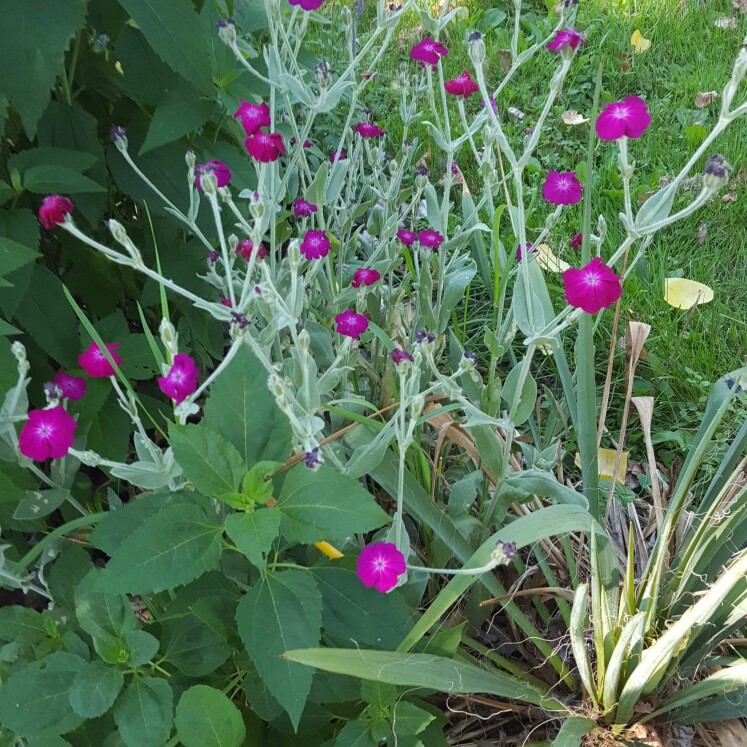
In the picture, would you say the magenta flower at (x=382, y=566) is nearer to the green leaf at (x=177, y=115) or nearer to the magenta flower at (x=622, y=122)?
the magenta flower at (x=622, y=122)

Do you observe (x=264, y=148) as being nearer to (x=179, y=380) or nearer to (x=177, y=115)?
(x=177, y=115)

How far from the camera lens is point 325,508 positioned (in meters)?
0.86

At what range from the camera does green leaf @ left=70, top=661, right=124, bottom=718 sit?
2.82 feet

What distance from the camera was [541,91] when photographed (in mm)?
2629

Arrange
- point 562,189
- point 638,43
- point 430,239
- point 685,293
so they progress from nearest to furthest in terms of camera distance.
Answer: point 562,189
point 430,239
point 685,293
point 638,43

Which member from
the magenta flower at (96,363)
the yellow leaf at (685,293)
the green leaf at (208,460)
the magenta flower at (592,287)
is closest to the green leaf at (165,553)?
the green leaf at (208,460)

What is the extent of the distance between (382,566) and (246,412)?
Answer: 0.27 meters

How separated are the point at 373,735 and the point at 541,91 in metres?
2.36

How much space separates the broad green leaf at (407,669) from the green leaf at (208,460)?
22 cm

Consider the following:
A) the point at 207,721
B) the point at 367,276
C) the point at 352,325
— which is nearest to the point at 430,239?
the point at 367,276

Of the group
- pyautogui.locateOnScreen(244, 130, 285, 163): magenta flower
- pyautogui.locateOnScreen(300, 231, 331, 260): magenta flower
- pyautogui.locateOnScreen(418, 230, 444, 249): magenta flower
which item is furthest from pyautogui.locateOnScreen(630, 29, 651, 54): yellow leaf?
pyautogui.locateOnScreen(244, 130, 285, 163): magenta flower

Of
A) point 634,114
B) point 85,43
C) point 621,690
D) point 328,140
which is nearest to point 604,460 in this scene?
point 621,690

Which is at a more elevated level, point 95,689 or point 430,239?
point 430,239

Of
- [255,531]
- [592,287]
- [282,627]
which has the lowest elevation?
[282,627]
